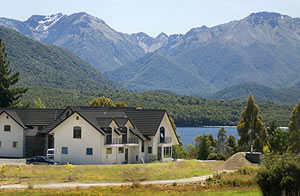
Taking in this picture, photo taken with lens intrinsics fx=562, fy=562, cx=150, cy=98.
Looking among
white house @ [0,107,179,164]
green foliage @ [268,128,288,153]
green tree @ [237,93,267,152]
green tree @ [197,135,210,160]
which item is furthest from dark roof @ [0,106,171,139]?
green foliage @ [268,128,288,153]

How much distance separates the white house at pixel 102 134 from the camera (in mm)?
57844

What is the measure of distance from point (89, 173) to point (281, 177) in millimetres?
23020

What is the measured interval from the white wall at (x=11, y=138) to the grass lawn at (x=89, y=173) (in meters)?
15.6

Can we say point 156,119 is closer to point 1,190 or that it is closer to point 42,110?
point 42,110

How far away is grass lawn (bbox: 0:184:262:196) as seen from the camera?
3681 centimetres

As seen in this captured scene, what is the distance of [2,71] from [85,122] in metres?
30.1

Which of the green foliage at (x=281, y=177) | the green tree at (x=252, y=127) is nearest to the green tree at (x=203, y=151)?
the green tree at (x=252, y=127)

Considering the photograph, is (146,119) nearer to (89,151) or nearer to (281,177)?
(89,151)

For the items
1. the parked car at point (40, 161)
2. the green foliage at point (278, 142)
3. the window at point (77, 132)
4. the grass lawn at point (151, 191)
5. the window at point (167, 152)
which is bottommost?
the grass lawn at point (151, 191)

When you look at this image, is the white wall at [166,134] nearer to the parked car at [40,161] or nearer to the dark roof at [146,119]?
the dark roof at [146,119]

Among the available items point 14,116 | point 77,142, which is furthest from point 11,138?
point 77,142

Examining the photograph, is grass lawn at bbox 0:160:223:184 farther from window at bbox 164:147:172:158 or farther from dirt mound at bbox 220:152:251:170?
window at bbox 164:147:172:158

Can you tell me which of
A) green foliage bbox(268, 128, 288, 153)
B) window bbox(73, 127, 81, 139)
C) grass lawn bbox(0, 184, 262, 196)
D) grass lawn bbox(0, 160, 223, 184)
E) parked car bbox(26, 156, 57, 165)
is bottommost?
grass lawn bbox(0, 184, 262, 196)

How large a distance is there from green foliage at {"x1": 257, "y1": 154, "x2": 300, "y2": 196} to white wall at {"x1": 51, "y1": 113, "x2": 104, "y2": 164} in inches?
1186
